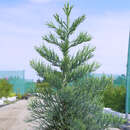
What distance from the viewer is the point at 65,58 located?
3.71m

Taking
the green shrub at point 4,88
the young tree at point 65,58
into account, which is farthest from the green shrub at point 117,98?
the green shrub at point 4,88

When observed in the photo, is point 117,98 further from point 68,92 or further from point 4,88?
point 4,88

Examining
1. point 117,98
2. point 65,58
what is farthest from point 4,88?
point 65,58

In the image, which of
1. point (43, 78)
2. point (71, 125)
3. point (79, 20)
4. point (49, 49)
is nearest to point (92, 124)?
point (71, 125)

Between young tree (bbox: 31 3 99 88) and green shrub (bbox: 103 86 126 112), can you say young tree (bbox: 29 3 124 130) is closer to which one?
young tree (bbox: 31 3 99 88)

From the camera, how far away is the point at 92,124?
3.54 metres

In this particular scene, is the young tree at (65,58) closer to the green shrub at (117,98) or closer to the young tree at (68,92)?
the young tree at (68,92)

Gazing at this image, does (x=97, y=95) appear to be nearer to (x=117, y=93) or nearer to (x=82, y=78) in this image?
(x=82, y=78)

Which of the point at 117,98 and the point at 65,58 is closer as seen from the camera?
the point at 65,58

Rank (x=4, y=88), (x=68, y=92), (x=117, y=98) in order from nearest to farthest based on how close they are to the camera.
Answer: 1. (x=68, y=92)
2. (x=117, y=98)
3. (x=4, y=88)

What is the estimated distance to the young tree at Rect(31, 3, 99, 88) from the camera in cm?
373

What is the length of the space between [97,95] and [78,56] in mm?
581

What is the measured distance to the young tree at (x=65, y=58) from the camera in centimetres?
373

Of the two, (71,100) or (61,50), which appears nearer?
(71,100)
